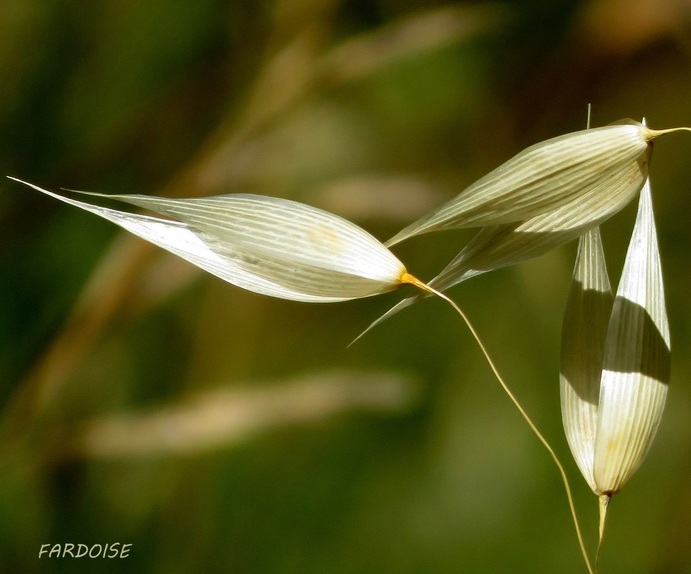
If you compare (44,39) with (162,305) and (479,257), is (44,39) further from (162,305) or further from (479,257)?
(479,257)

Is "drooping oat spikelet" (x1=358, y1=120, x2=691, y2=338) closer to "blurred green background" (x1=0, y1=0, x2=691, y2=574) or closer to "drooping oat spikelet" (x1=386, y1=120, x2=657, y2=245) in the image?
"drooping oat spikelet" (x1=386, y1=120, x2=657, y2=245)

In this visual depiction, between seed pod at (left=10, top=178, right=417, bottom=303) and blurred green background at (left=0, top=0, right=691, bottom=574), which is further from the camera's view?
blurred green background at (left=0, top=0, right=691, bottom=574)

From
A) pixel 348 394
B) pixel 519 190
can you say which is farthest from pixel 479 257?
pixel 348 394

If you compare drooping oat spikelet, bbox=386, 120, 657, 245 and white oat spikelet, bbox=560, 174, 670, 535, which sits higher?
drooping oat spikelet, bbox=386, 120, 657, 245

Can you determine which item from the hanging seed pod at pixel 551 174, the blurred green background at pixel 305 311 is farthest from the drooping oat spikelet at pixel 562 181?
the blurred green background at pixel 305 311

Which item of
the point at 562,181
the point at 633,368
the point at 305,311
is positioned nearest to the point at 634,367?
the point at 633,368

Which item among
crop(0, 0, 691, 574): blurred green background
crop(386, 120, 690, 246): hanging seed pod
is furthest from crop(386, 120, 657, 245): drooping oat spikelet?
crop(0, 0, 691, 574): blurred green background
